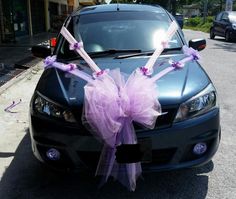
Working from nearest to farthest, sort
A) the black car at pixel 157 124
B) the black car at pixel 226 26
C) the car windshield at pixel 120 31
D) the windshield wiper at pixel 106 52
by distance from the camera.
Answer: the black car at pixel 157 124 → the windshield wiper at pixel 106 52 → the car windshield at pixel 120 31 → the black car at pixel 226 26

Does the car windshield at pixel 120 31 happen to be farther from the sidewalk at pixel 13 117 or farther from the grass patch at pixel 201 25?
the grass patch at pixel 201 25

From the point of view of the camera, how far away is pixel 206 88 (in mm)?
3756

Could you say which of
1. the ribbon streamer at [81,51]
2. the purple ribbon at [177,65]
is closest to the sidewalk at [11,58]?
the ribbon streamer at [81,51]

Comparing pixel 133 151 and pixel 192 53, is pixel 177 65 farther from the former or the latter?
pixel 133 151

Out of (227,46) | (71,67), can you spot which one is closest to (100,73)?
(71,67)

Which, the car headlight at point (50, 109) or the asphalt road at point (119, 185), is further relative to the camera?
the asphalt road at point (119, 185)

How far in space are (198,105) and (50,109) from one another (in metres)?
1.25

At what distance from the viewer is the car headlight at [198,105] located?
3492 mm

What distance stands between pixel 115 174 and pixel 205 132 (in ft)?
2.72

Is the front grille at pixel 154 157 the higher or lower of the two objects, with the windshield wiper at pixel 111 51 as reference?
lower

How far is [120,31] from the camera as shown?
5016 millimetres

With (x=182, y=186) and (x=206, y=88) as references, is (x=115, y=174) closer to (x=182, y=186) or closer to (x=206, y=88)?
(x=182, y=186)

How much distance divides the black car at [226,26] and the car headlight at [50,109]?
18.0 metres

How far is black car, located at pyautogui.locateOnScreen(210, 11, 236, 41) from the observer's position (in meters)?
20.5
